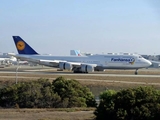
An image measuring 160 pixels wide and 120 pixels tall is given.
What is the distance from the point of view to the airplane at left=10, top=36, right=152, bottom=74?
212 feet

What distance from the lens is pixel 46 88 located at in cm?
2023

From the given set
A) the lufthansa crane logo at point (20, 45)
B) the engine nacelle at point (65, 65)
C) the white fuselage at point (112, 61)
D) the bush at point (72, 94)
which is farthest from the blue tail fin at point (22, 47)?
the bush at point (72, 94)

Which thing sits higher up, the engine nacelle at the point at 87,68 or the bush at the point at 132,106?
the bush at the point at 132,106

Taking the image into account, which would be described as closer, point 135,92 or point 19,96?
point 135,92

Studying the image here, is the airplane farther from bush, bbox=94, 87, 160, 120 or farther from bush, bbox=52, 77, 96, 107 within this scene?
bush, bbox=94, 87, 160, 120

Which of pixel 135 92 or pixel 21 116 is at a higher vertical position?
pixel 135 92

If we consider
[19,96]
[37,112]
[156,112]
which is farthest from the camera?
[19,96]

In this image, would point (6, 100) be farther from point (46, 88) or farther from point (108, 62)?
point (108, 62)

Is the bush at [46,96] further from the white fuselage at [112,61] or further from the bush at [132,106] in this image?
the white fuselage at [112,61]

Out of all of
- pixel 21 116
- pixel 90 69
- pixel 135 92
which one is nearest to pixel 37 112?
pixel 21 116

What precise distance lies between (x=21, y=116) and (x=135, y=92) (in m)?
4.74

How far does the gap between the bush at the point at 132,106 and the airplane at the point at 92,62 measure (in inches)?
1927

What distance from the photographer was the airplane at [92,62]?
212 ft

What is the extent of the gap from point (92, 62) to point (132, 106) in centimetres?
5443
